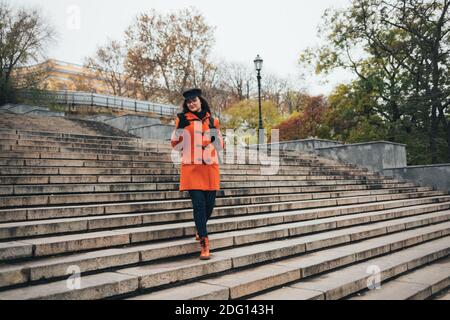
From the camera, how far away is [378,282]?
4441mm

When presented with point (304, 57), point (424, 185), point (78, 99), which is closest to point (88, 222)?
point (424, 185)

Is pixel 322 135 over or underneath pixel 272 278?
over

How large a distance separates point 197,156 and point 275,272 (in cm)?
156

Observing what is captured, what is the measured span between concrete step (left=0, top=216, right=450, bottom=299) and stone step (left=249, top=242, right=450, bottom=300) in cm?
14

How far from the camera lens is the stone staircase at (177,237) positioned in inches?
139

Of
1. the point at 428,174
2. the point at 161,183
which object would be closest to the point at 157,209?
the point at 161,183

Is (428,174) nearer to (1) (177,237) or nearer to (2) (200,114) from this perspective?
(1) (177,237)

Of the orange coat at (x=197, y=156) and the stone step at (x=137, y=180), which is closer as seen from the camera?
the orange coat at (x=197, y=156)

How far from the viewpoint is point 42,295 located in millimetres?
2904

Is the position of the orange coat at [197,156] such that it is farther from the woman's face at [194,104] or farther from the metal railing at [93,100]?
the metal railing at [93,100]

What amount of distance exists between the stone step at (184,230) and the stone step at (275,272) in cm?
60

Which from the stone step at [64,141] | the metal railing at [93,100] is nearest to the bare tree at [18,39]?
the metal railing at [93,100]

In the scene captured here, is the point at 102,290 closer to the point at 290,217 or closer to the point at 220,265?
the point at 220,265

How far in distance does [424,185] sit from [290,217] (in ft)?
27.0
